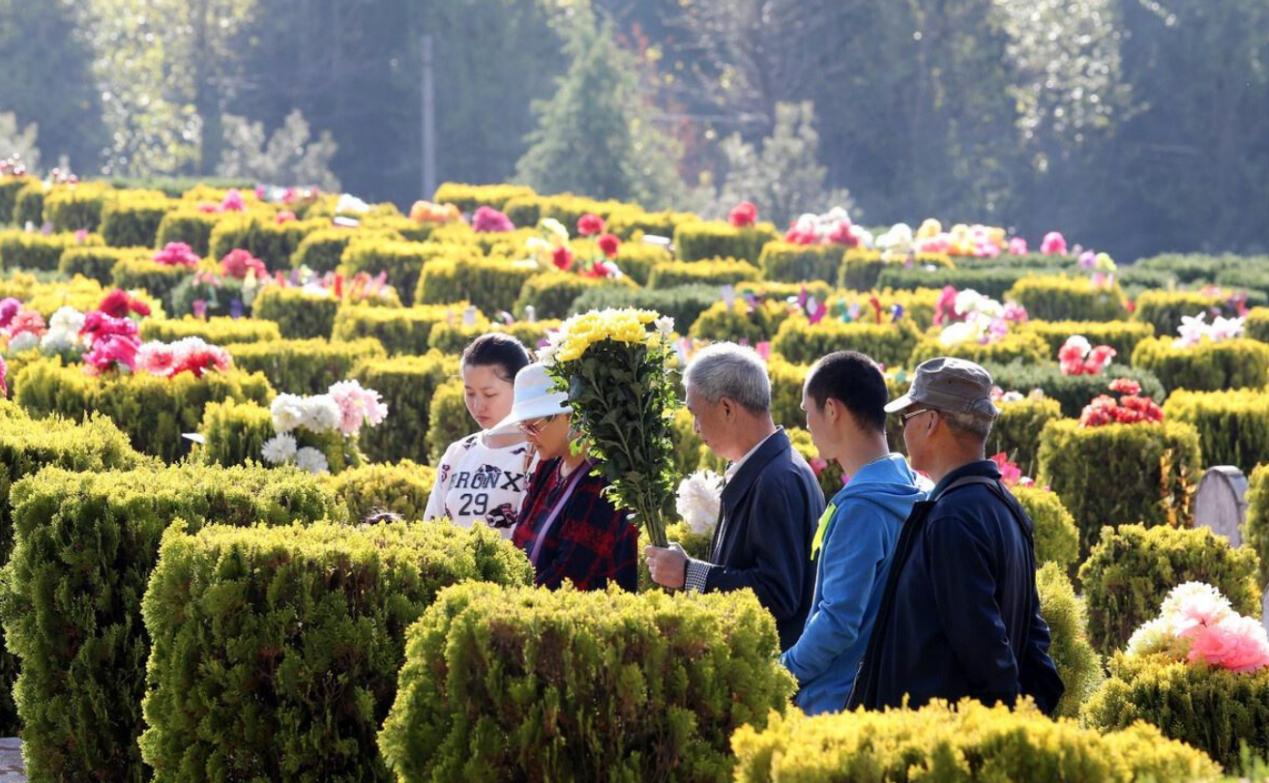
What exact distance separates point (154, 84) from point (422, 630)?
191 feet

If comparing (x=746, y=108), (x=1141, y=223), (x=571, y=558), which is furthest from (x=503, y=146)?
(x=571, y=558)

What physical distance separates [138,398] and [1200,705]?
6.85 metres

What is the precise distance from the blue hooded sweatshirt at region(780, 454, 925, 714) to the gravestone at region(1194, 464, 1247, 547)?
7074mm

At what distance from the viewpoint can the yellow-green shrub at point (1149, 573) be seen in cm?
841

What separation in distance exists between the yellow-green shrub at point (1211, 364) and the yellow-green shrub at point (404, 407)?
219 inches

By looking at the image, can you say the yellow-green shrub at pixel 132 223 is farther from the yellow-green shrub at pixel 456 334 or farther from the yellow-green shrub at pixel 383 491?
the yellow-green shrub at pixel 383 491

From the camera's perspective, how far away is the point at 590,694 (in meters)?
4.49

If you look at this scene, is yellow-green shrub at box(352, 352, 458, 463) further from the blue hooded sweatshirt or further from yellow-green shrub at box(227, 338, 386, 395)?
the blue hooded sweatshirt

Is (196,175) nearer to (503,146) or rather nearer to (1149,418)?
(503,146)

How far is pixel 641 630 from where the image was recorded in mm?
4500

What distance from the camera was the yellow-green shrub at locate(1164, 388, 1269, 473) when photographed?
43.6ft

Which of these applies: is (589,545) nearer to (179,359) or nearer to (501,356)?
(501,356)

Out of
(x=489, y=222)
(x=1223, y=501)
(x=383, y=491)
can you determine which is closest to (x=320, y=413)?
(x=383, y=491)

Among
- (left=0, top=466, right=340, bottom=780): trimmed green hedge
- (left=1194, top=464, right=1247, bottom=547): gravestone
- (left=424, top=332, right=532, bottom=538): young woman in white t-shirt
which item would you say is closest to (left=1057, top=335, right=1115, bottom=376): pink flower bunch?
(left=1194, top=464, right=1247, bottom=547): gravestone
